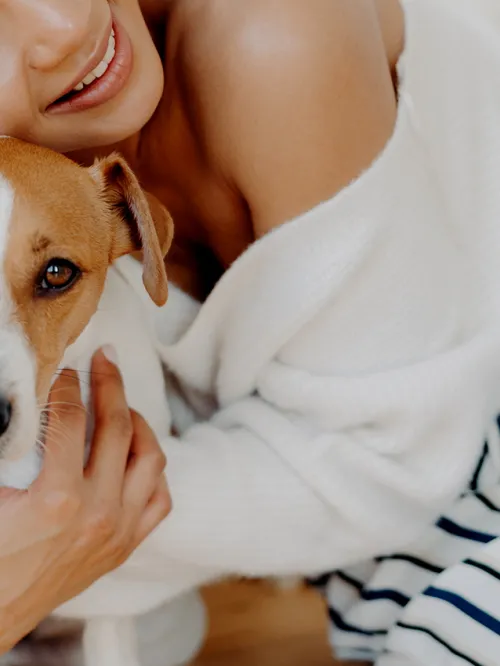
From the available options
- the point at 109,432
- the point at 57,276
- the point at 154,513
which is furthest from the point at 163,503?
the point at 57,276

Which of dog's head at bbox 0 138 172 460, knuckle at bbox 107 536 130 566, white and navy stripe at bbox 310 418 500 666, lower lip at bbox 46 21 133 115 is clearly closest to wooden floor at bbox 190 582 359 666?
white and navy stripe at bbox 310 418 500 666

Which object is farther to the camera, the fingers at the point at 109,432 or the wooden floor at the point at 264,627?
the wooden floor at the point at 264,627

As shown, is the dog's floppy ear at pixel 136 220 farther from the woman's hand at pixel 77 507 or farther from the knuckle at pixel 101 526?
the knuckle at pixel 101 526

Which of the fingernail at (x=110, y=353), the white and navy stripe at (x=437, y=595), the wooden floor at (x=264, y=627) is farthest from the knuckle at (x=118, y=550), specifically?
the wooden floor at (x=264, y=627)

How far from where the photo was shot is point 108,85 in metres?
0.98

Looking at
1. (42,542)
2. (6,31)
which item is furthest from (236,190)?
(42,542)

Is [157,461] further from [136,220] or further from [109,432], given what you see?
[136,220]

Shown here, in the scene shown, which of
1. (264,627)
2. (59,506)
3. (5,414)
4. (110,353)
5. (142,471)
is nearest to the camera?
(5,414)

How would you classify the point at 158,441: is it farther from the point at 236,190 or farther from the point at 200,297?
the point at 236,190

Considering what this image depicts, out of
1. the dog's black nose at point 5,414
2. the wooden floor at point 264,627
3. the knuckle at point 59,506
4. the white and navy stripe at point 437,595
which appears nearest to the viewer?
the dog's black nose at point 5,414

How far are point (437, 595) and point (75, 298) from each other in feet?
2.09

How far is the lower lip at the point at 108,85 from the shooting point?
0.97 metres

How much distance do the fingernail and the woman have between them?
12 cm

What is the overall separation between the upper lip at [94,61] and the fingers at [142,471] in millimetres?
462
